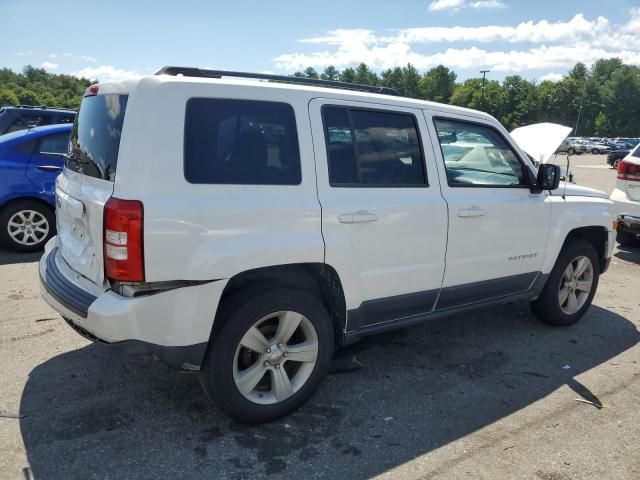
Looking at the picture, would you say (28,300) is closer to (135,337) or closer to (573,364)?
(135,337)

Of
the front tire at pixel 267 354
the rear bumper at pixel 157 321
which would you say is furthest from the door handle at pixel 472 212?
the rear bumper at pixel 157 321

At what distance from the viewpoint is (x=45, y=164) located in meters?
6.70

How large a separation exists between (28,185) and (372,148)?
5163 millimetres

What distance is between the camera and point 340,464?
273 centimetres

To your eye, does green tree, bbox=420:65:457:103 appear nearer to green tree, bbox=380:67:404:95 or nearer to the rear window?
green tree, bbox=380:67:404:95

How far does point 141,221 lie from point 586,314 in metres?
4.66

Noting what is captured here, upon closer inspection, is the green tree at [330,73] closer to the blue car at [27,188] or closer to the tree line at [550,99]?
the tree line at [550,99]

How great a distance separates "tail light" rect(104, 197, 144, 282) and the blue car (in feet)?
15.7

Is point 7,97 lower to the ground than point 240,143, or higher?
higher

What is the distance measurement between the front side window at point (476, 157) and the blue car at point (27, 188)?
5.19m

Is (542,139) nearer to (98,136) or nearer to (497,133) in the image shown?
(497,133)

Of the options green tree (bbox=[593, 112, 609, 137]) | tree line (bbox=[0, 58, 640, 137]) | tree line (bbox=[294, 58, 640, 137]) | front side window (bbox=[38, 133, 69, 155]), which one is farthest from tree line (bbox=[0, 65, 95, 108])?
green tree (bbox=[593, 112, 609, 137])

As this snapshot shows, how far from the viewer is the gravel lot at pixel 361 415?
8.90 feet

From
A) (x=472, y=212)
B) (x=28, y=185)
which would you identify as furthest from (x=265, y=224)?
(x=28, y=185)
